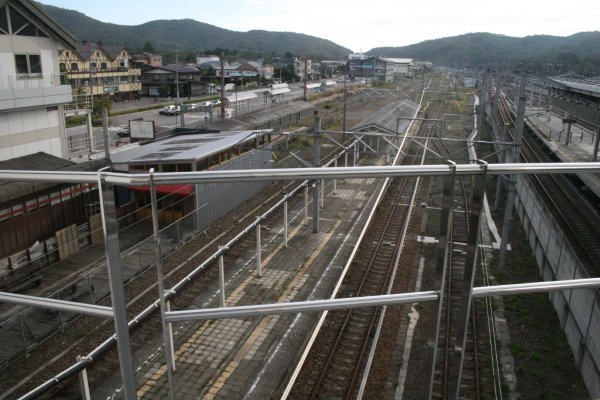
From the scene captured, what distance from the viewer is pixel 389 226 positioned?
1049 cm

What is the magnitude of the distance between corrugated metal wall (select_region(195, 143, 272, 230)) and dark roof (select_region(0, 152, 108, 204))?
2094mm

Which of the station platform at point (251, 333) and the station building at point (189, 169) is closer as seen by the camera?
the station platform at point (251, 333)

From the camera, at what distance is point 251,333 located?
20.2ft

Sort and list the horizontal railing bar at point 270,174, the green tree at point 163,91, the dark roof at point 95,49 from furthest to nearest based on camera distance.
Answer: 1. the green tree at point 163,91
2. the dark roof at point 95,49
3. the horizontal railing bar at point 270,174

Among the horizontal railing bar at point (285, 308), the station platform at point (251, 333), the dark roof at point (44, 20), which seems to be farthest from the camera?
the dark roof at point (44, 20)

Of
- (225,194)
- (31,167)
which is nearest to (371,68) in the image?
(225,194)

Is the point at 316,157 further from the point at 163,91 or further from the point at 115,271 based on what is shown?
the point at 163,91

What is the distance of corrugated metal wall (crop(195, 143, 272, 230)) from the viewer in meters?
10.2

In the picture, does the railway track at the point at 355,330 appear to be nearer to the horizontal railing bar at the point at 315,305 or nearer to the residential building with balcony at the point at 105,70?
the horizontal railing bar at the point at 315,305

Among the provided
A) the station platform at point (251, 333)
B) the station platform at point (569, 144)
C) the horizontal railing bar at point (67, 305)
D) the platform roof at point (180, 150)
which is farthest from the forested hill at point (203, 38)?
the horizontal railing bar at point (67, 305)

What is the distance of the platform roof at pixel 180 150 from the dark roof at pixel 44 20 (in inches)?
109

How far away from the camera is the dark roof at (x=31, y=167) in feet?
24.2

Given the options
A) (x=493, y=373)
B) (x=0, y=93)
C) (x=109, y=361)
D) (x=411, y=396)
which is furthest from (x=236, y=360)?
(x=0, y=93)

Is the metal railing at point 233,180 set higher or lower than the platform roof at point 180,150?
higher
